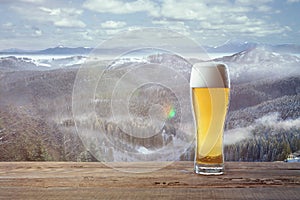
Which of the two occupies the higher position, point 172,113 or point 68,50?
point 68,50

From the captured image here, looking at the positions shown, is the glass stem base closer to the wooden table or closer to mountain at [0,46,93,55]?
the wooden table

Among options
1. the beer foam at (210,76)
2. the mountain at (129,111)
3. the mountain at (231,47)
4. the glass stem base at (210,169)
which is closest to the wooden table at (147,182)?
the glass stem base at (210,169)

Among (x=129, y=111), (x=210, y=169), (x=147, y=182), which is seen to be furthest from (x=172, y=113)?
(x=147, y=182)

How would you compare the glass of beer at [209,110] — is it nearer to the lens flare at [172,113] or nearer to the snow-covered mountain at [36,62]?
the lens flare at [172,113]

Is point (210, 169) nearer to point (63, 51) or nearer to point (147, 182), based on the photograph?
point (147, 182)

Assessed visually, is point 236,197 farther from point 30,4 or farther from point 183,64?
point 30,4
